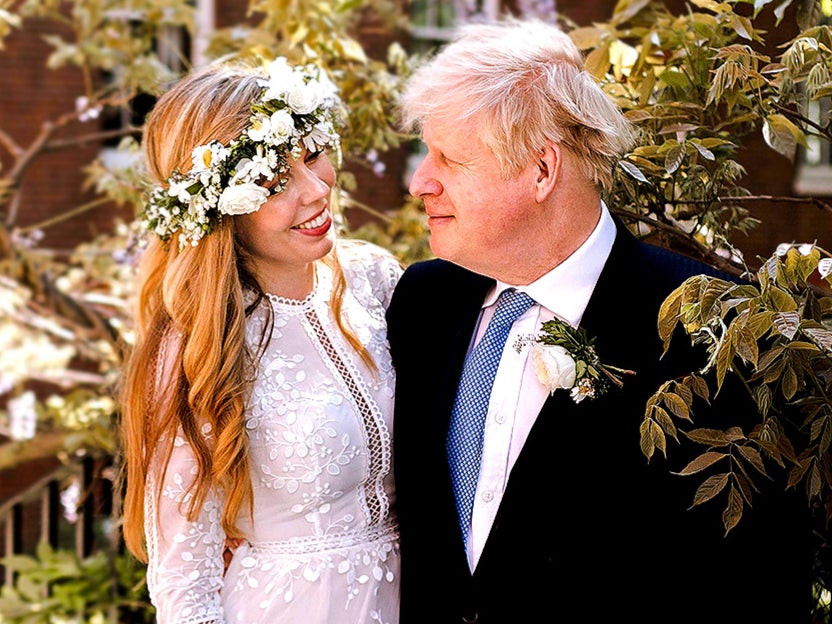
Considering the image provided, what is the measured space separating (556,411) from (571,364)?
0.16m

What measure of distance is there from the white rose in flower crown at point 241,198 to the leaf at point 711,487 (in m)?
1.24

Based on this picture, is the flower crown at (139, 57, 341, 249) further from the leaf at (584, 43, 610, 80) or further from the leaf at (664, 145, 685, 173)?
the leaf at (664, 145, 685, 173)

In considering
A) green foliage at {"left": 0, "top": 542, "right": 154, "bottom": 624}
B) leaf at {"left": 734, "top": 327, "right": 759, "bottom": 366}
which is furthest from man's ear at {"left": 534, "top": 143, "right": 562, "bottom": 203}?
green foliage at {"left": 0, "top": 542, "right": 154, "bottom": 624}

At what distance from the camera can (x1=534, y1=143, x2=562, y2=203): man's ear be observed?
2430 millimetres

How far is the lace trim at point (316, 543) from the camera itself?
2711 mm

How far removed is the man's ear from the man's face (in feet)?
0.04

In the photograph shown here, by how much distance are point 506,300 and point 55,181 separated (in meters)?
6.60

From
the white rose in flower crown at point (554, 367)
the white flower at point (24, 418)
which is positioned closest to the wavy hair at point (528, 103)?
the white rose in flower crown at point (554, 367)

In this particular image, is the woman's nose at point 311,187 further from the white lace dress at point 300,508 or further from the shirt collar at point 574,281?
the shirt collar at point 574,281

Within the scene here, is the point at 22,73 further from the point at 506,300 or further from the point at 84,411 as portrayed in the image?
the point at 506,300

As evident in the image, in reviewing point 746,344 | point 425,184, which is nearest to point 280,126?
point 425,184

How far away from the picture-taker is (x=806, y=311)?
6.76 ft

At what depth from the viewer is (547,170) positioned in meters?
2.44

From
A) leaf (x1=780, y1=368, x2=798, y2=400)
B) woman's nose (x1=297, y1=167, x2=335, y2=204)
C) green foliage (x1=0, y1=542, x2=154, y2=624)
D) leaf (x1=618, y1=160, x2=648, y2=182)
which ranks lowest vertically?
green foliage (x1=0, y1=542, x2=154, y2=624)
